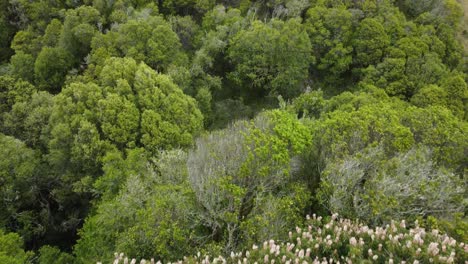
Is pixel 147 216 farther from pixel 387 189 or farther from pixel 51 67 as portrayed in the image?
pixel 51 67

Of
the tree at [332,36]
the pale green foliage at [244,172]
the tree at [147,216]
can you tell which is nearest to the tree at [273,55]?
the tree at [332,36]

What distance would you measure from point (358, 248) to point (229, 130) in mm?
12801

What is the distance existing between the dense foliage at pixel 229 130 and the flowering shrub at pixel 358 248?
4.3 inches


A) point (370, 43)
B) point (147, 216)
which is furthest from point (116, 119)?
point (370, 43)

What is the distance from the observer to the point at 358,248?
44.6 feet

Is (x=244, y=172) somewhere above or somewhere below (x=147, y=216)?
above

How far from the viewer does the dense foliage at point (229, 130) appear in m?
18.1

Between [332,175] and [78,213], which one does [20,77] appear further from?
[332,175]

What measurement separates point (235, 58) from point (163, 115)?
48.9 feet

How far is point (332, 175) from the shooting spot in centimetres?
1942

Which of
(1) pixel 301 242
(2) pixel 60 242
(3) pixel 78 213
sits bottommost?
(2) pixel 60 242

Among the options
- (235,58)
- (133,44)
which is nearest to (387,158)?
(235,58)

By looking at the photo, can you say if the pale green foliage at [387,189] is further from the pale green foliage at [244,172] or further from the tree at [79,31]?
the tree at [79,31]

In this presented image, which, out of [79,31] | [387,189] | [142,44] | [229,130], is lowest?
[229,130]
